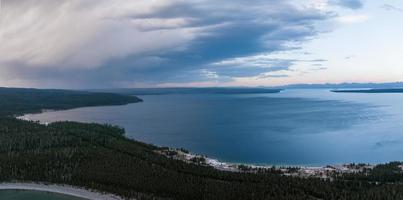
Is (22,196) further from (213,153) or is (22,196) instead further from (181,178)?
(213,153)

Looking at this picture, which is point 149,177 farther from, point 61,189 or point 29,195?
point 29,195

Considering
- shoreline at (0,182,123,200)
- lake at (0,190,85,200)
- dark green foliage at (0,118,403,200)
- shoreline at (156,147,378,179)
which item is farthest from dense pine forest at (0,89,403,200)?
lake at (0,190,85,200)

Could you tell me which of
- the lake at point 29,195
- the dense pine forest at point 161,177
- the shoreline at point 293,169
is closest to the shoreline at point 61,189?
the lake at point 29,195

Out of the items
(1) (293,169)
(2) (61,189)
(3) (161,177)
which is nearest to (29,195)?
(2) (61,189)

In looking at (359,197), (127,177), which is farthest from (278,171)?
(127,177)

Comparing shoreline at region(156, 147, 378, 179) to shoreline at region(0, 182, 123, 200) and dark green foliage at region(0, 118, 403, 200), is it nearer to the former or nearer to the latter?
dark green foliage at region(0, 118, 403, 200)
